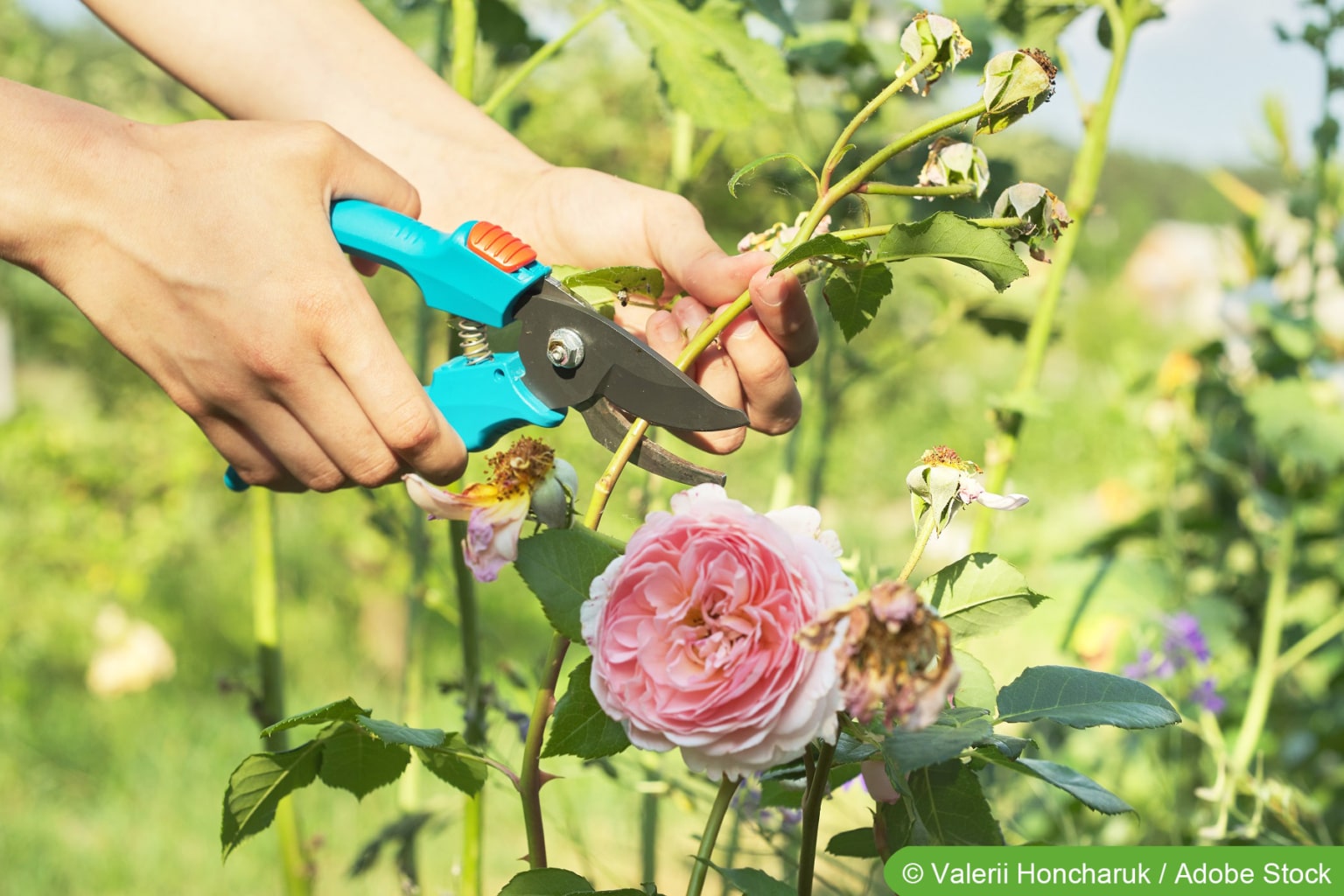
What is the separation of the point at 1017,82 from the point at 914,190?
0.07m

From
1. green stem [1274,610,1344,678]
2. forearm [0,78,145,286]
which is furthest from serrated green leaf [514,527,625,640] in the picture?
green stem [1274,610,1344,678]

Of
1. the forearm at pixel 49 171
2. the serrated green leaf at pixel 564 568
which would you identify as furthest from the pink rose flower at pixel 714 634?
the forearm at pixel 49 171

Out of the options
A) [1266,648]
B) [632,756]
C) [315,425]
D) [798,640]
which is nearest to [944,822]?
[798,640]

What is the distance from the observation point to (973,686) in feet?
2.02

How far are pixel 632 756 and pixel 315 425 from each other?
539 mm

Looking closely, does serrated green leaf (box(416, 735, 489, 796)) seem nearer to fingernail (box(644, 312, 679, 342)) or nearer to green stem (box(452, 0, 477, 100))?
fingernail (box(644, 312, 679, 342))

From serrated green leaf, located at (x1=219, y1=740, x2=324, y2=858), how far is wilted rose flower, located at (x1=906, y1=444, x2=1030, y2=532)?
15.0 inches

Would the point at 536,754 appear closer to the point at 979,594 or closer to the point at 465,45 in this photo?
the point at 979,594

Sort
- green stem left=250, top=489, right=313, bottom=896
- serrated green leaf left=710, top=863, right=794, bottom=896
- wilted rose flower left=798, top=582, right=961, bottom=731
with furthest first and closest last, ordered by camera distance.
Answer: green stem left=250, top=489, right=313, bottom=896 → serrated green leaf left=710, top=863, right=794, bottom=896 → wilted rose flower left=798, top=582, right=961, bottom=731

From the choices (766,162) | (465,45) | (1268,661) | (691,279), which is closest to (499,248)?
(691,279)

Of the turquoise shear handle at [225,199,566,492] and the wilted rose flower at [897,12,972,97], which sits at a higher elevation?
the wilted rose flower at [897,12,972,97]

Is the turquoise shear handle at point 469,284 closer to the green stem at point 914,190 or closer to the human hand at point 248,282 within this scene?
the human hand at point 248,282

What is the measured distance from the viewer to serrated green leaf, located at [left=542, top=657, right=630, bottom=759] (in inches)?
22.5

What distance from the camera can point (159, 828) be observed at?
203 cm
